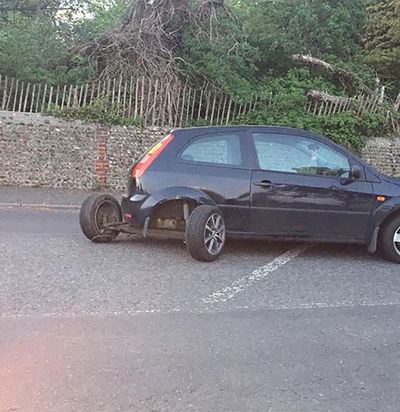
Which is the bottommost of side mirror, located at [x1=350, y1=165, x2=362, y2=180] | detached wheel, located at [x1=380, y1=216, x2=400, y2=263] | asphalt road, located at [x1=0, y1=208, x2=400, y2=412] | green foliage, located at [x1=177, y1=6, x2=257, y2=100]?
asphalt road, located at [x1=0, y1=208, x2=400, y2=412]

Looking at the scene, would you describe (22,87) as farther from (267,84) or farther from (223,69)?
(267,84)

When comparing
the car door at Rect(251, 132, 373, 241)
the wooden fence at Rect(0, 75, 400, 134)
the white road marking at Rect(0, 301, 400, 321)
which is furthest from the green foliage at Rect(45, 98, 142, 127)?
the white road marking at Rect(0, 301, 400, 321)

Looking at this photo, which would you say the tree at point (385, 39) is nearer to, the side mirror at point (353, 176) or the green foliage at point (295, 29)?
the green foliage at point (295, 29)

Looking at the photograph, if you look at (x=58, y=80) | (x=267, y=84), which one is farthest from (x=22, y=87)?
(x=267, y=84)

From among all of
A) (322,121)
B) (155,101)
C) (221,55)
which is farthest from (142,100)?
(322,121)

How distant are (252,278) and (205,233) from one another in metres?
0.82

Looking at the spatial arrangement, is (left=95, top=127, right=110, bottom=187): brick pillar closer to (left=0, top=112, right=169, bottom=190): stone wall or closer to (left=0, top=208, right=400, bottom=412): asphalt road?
(left=0, top=112, right=169, bottom=190): stone wall

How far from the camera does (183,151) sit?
666cm

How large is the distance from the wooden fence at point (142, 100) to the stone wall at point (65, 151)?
0.47 meters

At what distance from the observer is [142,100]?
522 inches

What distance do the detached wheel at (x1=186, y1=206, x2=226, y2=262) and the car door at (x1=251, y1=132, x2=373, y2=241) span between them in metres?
0.52

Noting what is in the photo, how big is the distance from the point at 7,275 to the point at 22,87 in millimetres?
8369

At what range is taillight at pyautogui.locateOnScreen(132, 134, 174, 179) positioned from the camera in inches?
261

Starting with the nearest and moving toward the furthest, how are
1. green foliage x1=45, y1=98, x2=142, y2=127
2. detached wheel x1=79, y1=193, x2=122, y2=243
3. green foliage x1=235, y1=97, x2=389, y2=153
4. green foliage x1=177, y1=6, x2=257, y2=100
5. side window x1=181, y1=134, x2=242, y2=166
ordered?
1. side window x1=181, y1=134, x2=242, y2=166
2. detached wheel x1=79, y1=193, x2=122, y2=243
3. green foliage x1=45, y1=98, x2=142, y2=127
4. green foliage x1=235, y1=97, x2=389, y2=153
5. green foliage x1=177, y1=6, x2=257, y2=100
